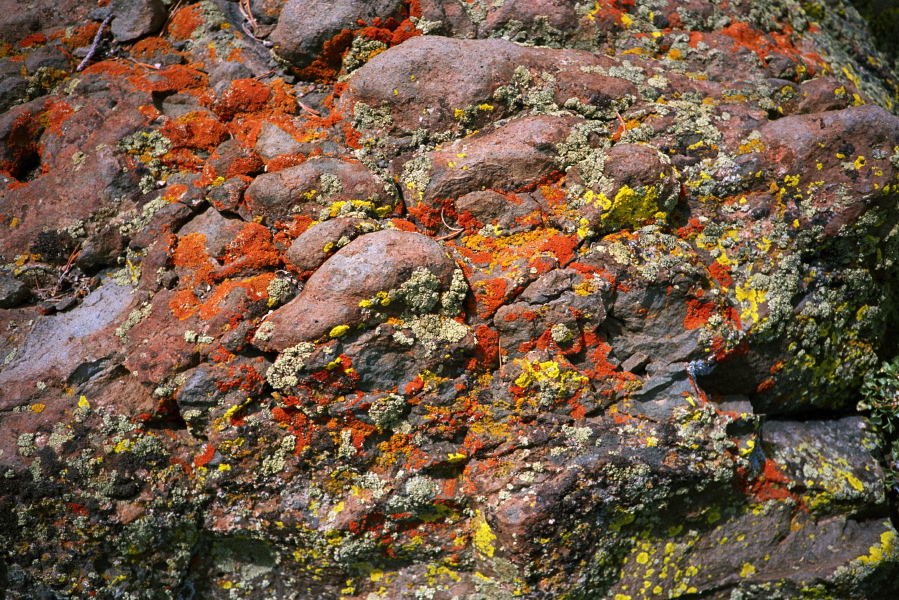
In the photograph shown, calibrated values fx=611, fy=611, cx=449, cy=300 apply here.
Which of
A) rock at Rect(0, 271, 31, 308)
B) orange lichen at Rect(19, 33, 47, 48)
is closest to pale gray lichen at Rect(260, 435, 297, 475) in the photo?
rock at Rect(0, 271, 31, 308)

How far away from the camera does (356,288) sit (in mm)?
3186

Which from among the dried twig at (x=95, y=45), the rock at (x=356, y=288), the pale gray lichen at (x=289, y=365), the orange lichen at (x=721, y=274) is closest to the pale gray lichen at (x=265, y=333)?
the rock at (x=356, y=288)

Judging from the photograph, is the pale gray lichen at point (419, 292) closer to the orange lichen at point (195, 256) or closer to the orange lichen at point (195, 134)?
the orange lichen at point (195, 256)

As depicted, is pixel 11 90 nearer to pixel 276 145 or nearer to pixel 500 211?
pixel 276 145

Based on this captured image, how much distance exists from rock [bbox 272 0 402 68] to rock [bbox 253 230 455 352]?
1.54 meters

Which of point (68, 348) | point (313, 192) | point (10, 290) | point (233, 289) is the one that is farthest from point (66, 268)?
point (313, 192)

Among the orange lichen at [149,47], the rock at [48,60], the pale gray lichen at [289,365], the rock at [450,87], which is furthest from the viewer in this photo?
the orange lichen at [149,47]

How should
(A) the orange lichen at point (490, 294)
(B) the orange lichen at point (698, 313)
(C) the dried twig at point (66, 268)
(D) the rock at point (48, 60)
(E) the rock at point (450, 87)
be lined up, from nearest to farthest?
(A) the orange lichen at point (490, 294) → (B) the orange lichen at point (698, 313) → (C) the dried twig at point (66, 268) → (E) the rock at point (450, 87) → (D) the rock at point (48, 60)

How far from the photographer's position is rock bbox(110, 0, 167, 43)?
421cm

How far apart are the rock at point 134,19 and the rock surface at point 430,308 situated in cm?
2

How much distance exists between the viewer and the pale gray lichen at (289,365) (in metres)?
3.17

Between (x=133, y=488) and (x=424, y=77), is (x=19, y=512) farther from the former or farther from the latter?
(x=424, y=77)

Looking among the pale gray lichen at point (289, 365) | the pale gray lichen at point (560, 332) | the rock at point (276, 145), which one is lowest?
the pale gray lichen at point (560, 332)

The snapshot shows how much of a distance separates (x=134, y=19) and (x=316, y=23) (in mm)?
1347
